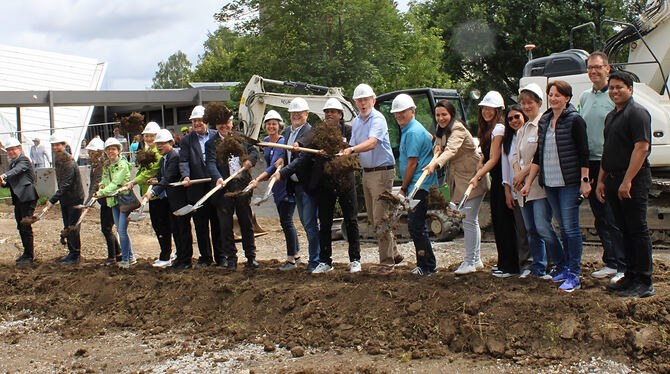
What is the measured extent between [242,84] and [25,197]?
40.4ft

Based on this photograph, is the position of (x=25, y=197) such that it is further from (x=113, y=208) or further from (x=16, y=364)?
(x=16, y=364)

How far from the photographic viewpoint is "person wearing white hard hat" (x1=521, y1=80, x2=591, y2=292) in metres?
6.07

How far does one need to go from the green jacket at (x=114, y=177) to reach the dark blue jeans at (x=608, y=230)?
5.92m

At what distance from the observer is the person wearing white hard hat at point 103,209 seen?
31.8 ft

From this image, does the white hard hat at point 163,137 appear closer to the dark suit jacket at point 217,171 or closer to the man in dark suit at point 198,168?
the man in dark suit at point 198,168

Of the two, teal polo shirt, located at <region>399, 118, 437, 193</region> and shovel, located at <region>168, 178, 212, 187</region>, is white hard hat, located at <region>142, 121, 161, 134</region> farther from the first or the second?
teal polo shirt, located at <region>399, 118, 437, 193</region>

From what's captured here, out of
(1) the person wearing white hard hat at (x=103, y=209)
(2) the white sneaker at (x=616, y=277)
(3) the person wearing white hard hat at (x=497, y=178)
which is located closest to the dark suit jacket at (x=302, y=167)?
(3) the person wearing white hard hat at (x=497, y=178)

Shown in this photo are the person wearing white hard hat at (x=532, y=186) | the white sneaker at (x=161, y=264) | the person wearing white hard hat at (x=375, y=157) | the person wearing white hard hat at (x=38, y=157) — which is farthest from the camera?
the person wearing white hard hat at (x=38, y=157)

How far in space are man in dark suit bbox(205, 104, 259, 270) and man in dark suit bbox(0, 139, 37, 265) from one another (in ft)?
10.9

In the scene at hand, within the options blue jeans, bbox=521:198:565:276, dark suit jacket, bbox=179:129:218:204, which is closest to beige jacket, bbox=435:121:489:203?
blue jeans, bbox=521:198:565:276

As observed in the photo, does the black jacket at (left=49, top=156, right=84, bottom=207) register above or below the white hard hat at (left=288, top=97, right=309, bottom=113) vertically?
below

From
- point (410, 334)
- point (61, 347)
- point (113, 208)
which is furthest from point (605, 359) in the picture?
point (113, 208)

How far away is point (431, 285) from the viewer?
6426mm

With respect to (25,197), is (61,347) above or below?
below
